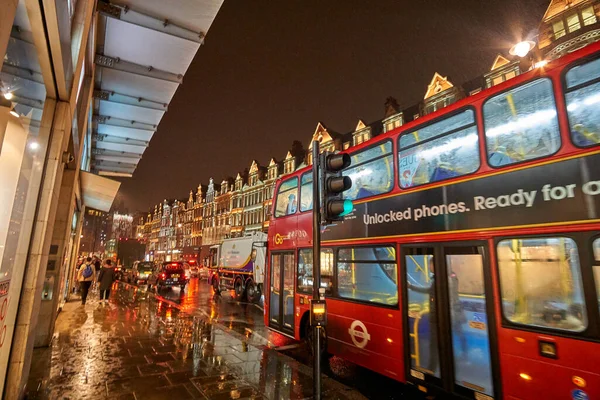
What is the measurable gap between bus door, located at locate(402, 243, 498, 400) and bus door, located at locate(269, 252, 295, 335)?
357 cm

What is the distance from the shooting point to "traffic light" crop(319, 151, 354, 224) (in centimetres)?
426

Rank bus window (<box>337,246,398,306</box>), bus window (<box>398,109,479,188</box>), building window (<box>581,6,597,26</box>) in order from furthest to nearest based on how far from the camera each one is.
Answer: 1. building window (<box>581,6,597,26</box>)
2. bus window (<box>337,246,398,306</box>)
3. bus window (<box>398,109,479,188</box>)

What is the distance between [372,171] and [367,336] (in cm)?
318

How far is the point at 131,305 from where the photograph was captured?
14.2m

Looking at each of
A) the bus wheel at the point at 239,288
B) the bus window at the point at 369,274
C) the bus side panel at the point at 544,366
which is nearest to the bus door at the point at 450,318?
the bus side panel at the point at 544,366

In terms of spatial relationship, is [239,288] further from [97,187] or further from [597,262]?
[597,262]

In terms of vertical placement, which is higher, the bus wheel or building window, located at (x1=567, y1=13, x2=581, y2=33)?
building window, located at (x1=567, y1=13, x2=581, y2=33)

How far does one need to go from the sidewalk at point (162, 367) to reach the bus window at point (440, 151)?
153 inches

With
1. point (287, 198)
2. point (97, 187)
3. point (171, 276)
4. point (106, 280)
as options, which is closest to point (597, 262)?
point (287, 198)

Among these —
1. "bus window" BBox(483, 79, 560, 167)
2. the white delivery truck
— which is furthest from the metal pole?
the white delivery truck

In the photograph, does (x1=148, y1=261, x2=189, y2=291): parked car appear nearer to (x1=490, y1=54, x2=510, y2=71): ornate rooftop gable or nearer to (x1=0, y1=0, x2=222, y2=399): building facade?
(x1=0, y1=0, x2=222, y2=399): building facade

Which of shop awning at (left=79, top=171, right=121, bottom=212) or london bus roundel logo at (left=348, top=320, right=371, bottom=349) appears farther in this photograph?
shop awning at (left=79, top=171, right=121, bottom=212)

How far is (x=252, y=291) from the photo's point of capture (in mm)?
18188

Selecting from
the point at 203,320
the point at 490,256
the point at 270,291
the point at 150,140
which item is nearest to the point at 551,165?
the point at 490,256
